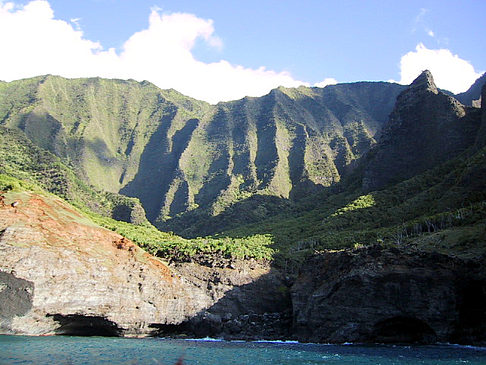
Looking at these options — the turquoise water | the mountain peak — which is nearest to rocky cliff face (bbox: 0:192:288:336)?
the turquoise water

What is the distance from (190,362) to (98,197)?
424ft

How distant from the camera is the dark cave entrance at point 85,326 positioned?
66.8 m

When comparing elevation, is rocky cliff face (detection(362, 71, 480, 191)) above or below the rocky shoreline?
above

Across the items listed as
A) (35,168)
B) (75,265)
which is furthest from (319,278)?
(35,168)

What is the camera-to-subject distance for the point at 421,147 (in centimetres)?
15200

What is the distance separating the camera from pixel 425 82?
166m

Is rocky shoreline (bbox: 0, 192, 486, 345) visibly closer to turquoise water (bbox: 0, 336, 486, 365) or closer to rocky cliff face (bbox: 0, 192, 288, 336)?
rocky cliff face (bbox: 0, 192, 288, 336)

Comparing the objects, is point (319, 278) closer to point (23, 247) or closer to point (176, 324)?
point (176, 324)

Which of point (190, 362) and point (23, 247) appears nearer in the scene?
point (190, 362)

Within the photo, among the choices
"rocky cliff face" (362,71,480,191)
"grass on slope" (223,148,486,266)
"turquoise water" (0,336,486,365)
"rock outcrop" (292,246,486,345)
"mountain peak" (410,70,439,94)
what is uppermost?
"mountain peak" (410,70,439,94)

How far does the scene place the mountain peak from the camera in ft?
541

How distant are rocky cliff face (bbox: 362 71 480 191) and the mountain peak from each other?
38 centimetres

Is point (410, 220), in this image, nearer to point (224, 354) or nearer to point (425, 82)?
point (224, 354)

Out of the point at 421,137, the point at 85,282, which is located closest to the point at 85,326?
the point at 85,282
